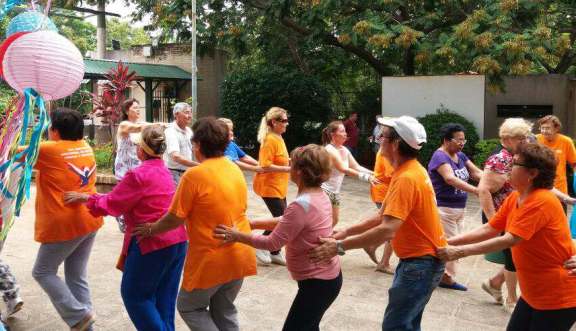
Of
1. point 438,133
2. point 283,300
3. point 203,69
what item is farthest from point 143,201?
point 203,69

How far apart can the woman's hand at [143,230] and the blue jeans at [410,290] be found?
1466mm

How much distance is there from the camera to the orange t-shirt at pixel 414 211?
320cm

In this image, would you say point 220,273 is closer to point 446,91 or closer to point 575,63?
point 446,91

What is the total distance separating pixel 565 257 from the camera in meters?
3.08

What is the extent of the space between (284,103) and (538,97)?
6.45 m

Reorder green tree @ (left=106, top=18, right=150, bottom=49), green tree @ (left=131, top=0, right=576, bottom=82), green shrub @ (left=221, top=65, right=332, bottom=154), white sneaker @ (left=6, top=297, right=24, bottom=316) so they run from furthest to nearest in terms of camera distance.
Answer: green tree @ (left=106, top=18, right=150, bottom=49) < green shrub @ (left=221, top=65, right=332, bottom=154) < green tree @ (left=131, top=0, right=576, bottom=82) < white sneaker @ (left=6, top=297, right=24, bottom=316)

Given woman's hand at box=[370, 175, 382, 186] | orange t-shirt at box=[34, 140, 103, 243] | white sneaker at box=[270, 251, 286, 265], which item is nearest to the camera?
orange t-shirt at box=[34, 140, 103, 243]

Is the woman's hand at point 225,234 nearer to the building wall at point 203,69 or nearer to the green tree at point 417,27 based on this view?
the green tree at point 417,27

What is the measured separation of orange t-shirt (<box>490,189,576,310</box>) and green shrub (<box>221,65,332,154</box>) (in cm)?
1271

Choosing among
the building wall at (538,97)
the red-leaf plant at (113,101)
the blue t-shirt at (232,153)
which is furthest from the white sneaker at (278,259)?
the building wall at (538,97)

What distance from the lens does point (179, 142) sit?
6277 millimetres

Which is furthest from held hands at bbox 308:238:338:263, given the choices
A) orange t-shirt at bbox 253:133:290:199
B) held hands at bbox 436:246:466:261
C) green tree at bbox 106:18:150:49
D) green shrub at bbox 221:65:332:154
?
green tree at bbox 106:18:150:49

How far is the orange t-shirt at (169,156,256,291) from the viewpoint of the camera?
3.34m

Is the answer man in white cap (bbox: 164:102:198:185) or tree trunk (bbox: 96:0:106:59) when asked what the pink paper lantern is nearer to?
man in white cap (bbox: 164:102:198:185)
